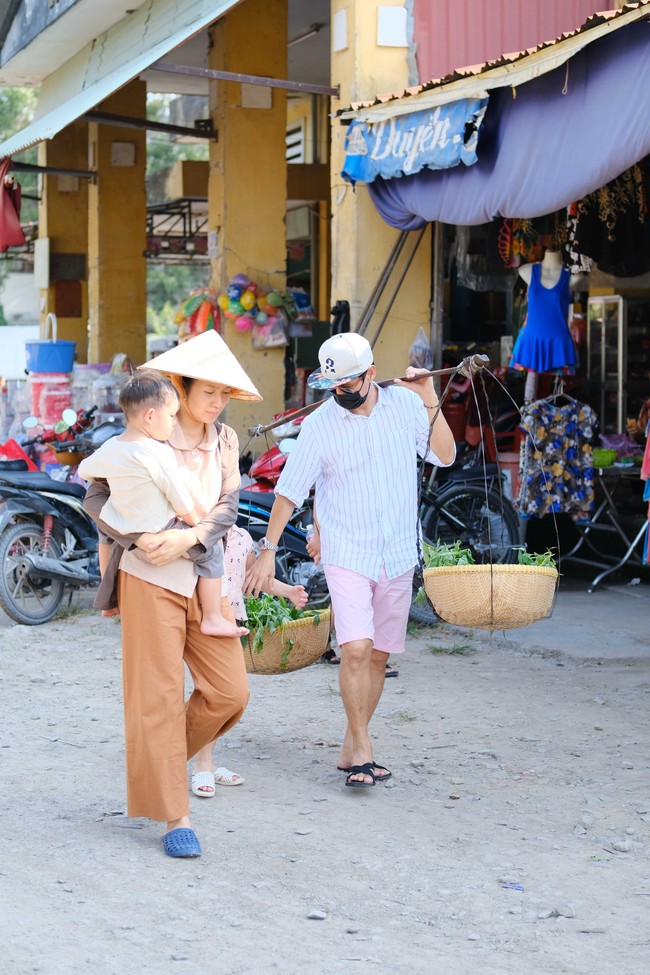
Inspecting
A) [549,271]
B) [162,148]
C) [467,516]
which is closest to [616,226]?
[549,271]

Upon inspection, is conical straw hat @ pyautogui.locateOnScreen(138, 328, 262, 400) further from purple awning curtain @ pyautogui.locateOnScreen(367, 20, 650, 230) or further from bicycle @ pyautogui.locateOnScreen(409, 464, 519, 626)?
bicycle @ pyautogui.locateOnScreen(409, 464, 519, 626)

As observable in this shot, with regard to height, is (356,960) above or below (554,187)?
below

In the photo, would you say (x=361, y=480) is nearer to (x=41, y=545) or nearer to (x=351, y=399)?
(x=351, y=399)

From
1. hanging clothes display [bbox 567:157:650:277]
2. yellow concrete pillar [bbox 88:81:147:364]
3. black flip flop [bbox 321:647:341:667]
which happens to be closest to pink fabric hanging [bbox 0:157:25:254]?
yellow concrete pillar [bbox 88:81:147:364]

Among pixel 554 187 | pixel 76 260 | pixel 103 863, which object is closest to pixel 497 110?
pixel 554 187

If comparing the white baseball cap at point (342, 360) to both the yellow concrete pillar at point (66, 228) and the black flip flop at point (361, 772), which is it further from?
the yellow concrete pillar at point (66, 228)

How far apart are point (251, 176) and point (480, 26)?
245 centimetres

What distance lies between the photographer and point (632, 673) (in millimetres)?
7016

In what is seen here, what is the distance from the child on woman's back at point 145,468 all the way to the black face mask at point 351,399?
80 cm

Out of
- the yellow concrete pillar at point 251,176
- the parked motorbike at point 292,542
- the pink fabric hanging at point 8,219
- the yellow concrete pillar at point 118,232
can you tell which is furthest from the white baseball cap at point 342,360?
the yellow concrete pillar at point 118,232

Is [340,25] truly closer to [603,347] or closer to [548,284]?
[548,284]

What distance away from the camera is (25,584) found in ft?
27.6

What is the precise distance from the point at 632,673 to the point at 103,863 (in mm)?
3594

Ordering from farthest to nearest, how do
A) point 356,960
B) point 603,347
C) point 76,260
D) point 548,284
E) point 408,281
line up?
1. point 76,260
2. point 603,347
3. point 408,281
4. point 548,284
5. point 356,960
